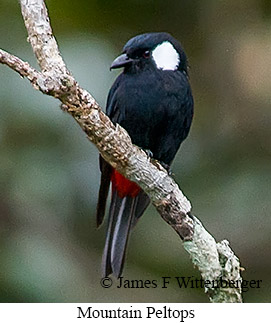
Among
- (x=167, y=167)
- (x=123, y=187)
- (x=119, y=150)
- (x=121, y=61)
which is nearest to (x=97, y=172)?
(x=123, y=187)

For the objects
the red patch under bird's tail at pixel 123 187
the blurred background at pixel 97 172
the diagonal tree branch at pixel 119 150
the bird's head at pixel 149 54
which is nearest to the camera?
the diagonal tree branch at pixel 119 150

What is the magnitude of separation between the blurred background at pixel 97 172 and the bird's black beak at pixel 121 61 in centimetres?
10

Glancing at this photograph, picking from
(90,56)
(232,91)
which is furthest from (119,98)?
(232,91)

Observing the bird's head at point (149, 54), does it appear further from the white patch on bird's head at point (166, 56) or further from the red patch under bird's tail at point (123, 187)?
the red patch under bird's tail at point (123, 187)

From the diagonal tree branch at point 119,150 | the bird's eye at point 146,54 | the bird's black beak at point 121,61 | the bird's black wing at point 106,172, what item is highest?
the bird's eye at point 146,54

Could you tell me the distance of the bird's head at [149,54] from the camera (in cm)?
291

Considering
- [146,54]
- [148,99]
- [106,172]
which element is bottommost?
[106,172]

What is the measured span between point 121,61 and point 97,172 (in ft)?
1.28

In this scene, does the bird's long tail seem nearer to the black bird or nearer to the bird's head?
the black bird

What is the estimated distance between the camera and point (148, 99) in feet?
9.59

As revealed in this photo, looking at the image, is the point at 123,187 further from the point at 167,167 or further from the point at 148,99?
the point at 148,99

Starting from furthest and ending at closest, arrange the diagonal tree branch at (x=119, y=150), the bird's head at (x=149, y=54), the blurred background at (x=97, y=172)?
the bird's head at (x=149, y=54), the blurred background at (x=97, y=172), the diagonal tree branch at (x=119, y=150)

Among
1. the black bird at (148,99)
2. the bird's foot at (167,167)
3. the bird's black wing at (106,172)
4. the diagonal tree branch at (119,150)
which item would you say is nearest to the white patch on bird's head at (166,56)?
the black bird at (148,99)

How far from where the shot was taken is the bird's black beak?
2.87 metres
